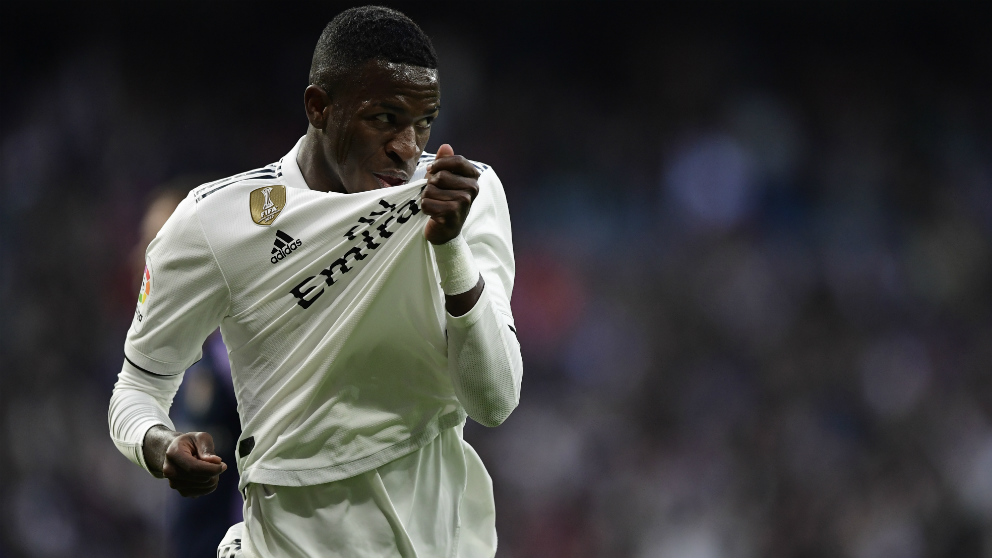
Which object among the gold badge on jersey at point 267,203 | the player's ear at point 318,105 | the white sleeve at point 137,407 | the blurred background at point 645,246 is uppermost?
the player's ear at point 318,105

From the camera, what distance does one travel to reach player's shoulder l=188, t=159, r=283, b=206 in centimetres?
180

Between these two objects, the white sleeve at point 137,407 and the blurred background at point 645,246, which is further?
the blurred background at point 645,246

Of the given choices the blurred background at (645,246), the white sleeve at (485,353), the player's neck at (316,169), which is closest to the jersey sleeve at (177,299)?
the player's neck at (316,169)

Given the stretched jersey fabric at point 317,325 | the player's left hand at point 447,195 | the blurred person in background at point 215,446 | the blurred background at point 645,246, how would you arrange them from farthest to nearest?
the blurred background at point 645,246 → the blurred person in background at point 215,446 → the stretched jersey fabric at point 317,325 → the player's left hand at point 447,195

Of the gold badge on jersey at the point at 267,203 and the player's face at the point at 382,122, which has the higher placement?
the player's face at the point at 382,122

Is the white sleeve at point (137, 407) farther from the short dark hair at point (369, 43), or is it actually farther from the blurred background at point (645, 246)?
the blurred background at point (645, 246)

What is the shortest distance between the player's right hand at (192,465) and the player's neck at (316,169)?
0.52 m

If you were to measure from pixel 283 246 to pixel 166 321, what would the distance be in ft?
0.86

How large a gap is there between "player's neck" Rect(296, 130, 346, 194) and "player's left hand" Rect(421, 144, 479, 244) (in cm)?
38

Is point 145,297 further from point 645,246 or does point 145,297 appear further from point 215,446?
point 645,246

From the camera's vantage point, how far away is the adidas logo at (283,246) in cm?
174

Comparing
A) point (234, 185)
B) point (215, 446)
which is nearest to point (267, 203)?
point (234, 185)

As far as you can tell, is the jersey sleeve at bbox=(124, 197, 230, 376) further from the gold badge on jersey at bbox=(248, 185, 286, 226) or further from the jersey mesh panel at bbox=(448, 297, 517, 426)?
the jersey mesh panel at bbox=(448, 297, 517, 426)

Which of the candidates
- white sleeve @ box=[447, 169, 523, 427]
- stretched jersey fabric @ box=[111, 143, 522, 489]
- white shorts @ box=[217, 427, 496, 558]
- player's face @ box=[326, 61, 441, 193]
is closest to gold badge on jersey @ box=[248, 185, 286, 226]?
stretched jersey fabric @ box=[111, 143, 522, 489]
